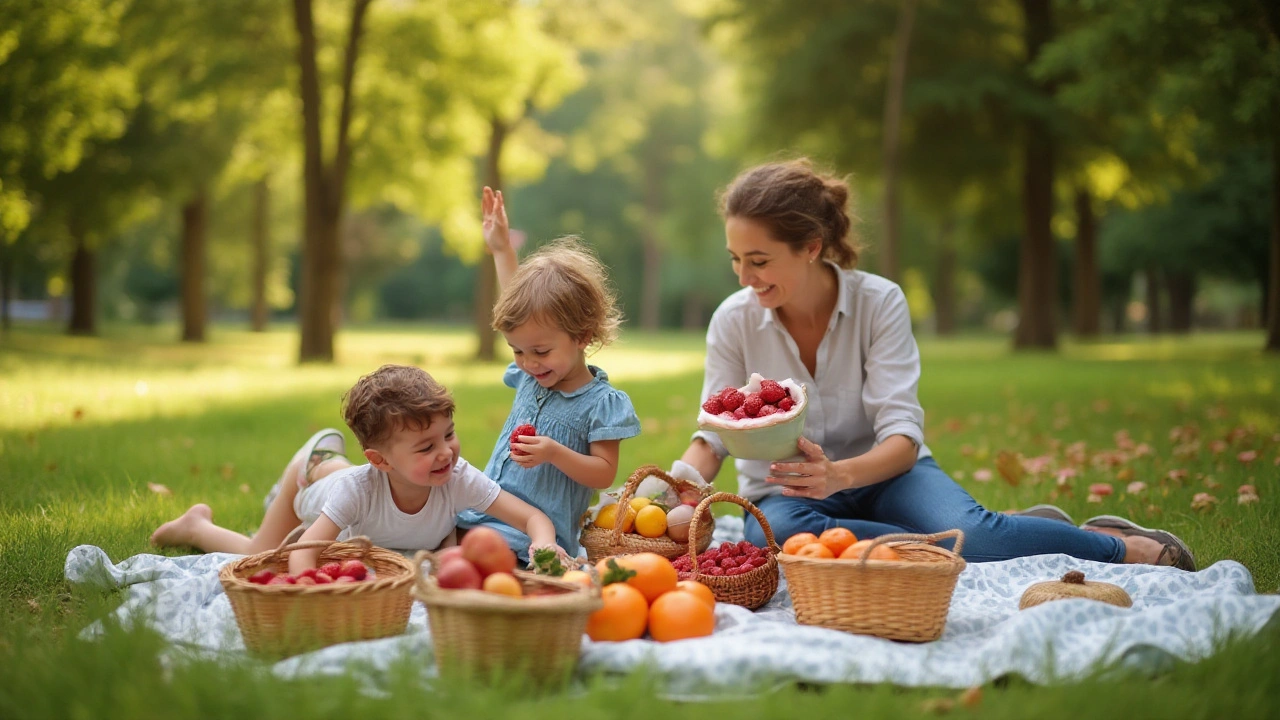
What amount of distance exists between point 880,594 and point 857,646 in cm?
23

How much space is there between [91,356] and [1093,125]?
18.1 meters

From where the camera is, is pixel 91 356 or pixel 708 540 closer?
pixel 708 540

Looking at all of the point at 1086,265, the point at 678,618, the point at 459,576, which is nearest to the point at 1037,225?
the point at 1086,265

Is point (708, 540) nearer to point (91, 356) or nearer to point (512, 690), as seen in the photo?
point (512, 690)

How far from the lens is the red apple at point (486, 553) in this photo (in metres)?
2.93

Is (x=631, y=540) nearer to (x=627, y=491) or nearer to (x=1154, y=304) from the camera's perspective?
(x=627, y=491)

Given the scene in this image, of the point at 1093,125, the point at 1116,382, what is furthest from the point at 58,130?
the point at 1093,125

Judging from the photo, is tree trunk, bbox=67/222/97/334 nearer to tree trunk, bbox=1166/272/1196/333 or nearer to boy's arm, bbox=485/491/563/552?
boy's arm, bbox=485/491/563/552

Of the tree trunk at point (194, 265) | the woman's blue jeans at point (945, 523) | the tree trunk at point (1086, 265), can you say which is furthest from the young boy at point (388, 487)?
the tree trunk at point (1086, 265)

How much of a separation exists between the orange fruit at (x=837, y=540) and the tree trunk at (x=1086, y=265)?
2120 cm

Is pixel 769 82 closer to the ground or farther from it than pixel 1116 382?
farther from it

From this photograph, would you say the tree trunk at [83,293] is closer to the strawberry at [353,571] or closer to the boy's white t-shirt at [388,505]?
the boy's white t-shirt at [388,505]

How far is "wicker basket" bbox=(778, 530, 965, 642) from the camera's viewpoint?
3.10m

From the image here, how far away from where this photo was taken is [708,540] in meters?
4.04
